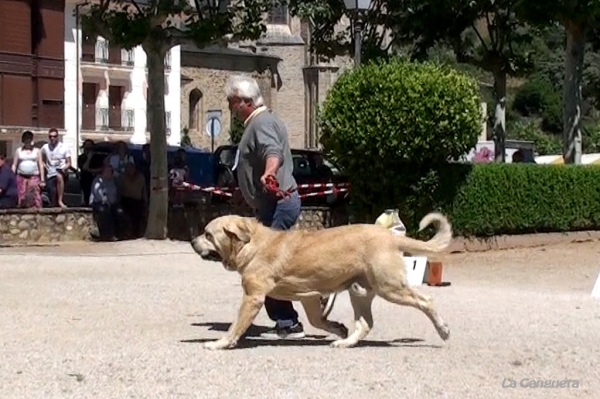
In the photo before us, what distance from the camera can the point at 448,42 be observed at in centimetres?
2834

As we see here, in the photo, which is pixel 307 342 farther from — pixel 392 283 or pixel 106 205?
pixel 106 205

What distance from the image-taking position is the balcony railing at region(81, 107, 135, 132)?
204 feet

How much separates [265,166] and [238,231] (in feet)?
2.53

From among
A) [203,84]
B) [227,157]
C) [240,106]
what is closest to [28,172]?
[227,157]

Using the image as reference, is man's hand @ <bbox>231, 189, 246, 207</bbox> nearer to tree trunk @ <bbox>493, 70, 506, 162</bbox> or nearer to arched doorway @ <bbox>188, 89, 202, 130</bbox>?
tree trunk @ <bbox>493, 70, 506, 162</bbox>

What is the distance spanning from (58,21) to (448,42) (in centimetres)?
2837

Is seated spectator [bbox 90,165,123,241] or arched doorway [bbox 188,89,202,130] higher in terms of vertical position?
arched doorway [bbox 188,89,202,130]

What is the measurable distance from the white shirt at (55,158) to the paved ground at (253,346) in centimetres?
859

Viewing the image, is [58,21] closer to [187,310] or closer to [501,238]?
[501,238]

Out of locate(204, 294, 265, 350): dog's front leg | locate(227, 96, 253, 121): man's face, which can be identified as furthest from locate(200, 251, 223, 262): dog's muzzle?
locate(227, 96, 253, 121): man's face

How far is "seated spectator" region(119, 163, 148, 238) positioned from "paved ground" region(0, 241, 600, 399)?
7295 mm

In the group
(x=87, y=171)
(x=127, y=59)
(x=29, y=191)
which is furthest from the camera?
(x=127, y=59)

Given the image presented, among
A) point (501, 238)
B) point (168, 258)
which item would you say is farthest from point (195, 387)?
point (501, 238)

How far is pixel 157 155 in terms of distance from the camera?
22859 mm
